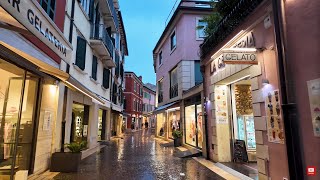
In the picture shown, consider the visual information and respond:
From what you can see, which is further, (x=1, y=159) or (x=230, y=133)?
(x=230, y=133)

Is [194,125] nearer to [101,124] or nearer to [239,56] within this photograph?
[239,56]

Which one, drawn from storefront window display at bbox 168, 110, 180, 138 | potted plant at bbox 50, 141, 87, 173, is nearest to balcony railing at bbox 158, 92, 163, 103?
storefront window display at bbox 168, 110, 180, 138

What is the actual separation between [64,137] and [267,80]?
24.2 ft

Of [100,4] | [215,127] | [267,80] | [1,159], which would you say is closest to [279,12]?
[267,80]

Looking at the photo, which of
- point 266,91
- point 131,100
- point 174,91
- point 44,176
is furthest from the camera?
point 131,100

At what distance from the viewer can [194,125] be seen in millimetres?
13258

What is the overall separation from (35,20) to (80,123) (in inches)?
420

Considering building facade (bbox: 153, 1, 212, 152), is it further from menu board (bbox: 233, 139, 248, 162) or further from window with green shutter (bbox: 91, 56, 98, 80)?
window with green shutter (bbox: 91, 56, 98, 80)

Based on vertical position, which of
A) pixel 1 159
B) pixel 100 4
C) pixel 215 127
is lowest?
pixel 1 159

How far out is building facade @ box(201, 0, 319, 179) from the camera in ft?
13.6

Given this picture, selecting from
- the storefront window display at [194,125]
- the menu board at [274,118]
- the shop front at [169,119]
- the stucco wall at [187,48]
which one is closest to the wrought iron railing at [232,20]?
the menu board at [274,118]

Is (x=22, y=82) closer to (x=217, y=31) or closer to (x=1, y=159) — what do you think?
(x=1, y=159)

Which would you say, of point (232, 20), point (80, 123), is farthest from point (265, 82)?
point (80, 123)

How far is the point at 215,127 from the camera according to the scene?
9.02 meters
